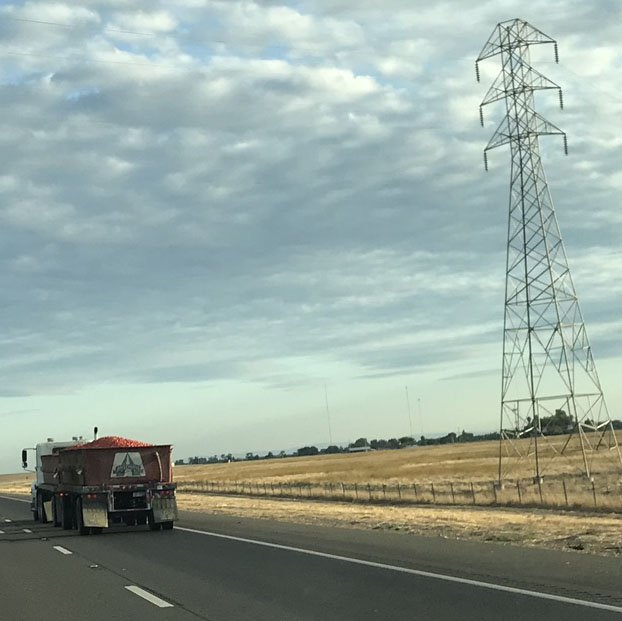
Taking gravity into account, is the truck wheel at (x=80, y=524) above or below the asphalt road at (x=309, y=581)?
above

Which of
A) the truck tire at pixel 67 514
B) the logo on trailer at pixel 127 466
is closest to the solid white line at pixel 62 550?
the logo on trailer at pixel 127 466

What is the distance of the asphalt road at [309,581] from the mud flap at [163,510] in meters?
4.29

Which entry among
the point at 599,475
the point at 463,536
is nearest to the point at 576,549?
the point at 463,536

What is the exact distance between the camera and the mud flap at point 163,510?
2639 cm

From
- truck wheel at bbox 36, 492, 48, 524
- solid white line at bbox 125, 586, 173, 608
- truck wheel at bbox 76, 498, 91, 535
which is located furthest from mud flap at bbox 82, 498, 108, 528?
solid white line at bbox 125, 586, 173, 608

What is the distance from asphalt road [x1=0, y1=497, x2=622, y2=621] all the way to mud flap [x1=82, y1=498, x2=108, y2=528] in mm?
4036

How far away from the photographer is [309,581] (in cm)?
1387

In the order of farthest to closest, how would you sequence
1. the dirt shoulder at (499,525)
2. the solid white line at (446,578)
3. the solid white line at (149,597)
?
1. the dirt shoulder at (499,525)
2. the solid white line at (149,597)
3. the solid white line at (446,578)

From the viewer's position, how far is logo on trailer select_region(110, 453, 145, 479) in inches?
1045

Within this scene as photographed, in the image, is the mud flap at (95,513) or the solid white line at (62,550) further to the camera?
the mud flap at (95,513)

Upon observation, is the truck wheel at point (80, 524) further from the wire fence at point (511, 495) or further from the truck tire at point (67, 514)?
the wire fence at point (511, 495)

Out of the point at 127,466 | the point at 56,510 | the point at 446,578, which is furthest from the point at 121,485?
the point at 446,578

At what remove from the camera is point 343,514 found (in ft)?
102

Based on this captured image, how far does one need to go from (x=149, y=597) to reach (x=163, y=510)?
13.7m
